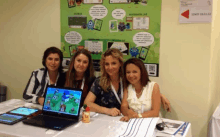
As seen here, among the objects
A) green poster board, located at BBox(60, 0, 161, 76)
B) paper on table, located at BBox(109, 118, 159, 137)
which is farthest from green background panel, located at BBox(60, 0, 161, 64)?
paper on table, located at BBox(109, 118, 159, 137)

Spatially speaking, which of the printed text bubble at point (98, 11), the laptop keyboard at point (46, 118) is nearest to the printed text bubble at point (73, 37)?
the printed text bubble at point (98, 11)

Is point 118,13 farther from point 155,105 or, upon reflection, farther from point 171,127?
point 171,127

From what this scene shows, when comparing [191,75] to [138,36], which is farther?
[138,36]

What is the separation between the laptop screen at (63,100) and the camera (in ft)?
6.37

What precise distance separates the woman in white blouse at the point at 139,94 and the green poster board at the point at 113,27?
1.05ft

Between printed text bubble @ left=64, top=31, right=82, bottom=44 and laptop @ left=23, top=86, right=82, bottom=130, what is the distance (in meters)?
0.93

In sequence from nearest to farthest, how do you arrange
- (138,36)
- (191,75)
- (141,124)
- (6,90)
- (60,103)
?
(141,124)
(60,103)
(191,75)
(138,36)
(6,90)

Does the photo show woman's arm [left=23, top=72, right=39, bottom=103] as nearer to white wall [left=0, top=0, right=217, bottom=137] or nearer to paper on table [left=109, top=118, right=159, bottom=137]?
white wall [left=0, top=0, right=217, bottom=137]

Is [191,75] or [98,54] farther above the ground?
[98,54]

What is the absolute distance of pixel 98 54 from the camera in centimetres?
276

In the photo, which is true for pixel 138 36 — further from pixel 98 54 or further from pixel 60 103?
pixel 60 103

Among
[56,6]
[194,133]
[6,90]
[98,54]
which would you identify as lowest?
[194,133]

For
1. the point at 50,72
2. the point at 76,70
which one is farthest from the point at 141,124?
the point at 50,72

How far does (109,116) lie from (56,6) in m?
1.58
